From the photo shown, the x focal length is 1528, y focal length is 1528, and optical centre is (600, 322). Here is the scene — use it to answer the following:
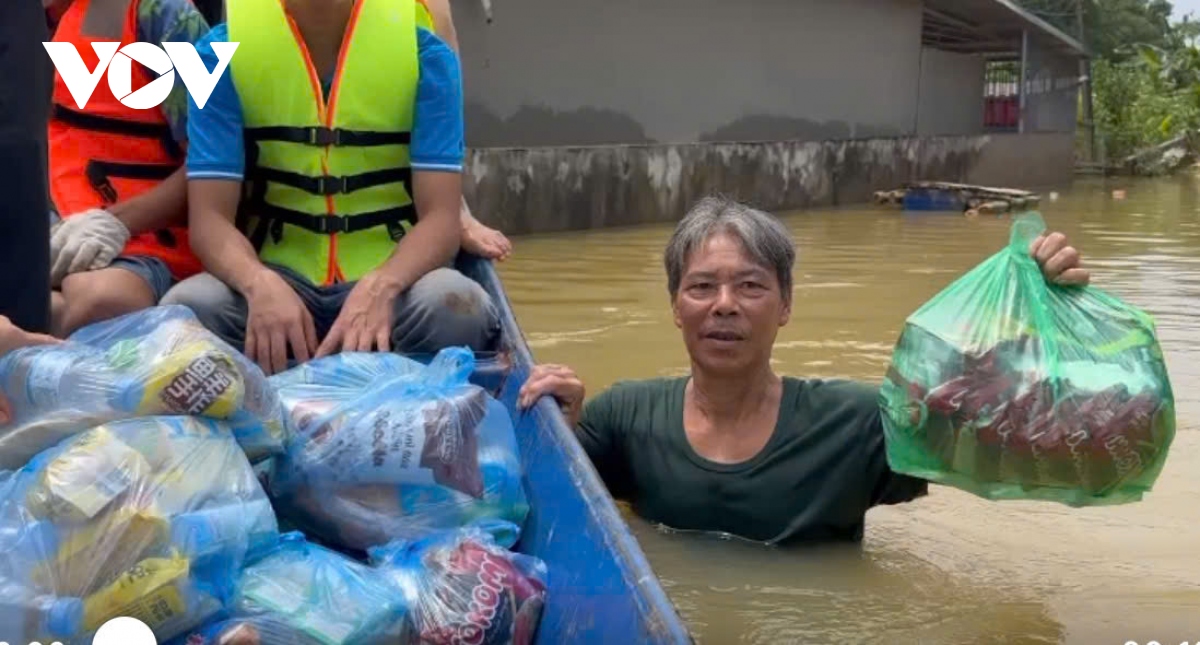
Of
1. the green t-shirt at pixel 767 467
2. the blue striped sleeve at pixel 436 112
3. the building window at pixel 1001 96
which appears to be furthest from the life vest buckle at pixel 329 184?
the building window at pixel 1001 96

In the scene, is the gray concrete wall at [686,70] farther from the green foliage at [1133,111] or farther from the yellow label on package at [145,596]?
the yellow label on package at [145,596]

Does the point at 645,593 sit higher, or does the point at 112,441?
the point at 112,441

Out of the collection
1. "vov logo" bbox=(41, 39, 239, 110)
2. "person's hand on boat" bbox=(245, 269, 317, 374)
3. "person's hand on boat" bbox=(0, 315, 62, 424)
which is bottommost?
"person's hand on boat" bbox=(245, 269, 317, 374)

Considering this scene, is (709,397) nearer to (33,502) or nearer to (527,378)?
(527,378)

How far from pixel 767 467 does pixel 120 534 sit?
154 cm

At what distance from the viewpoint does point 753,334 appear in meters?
3.04

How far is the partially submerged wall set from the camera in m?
11.0

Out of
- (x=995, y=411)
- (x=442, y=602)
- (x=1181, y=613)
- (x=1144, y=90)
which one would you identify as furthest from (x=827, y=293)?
(x=1144, y=90)

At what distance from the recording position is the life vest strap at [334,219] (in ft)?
10.5

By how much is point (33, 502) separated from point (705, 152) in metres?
11.2

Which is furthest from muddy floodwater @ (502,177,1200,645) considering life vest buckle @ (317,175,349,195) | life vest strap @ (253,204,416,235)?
life vest buckle @ (317,175,349,195)

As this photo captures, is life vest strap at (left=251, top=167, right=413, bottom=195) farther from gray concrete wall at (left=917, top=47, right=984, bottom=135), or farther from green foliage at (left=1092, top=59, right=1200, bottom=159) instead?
green foliage at (left=1092, top=59, right=1200, bottom=159)

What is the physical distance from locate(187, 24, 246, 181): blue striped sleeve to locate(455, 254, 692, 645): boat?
657 mm

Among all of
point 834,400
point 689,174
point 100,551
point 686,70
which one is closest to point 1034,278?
point 834,400
